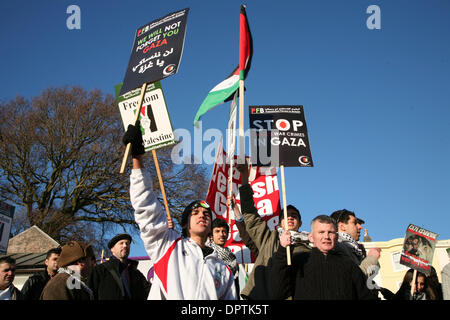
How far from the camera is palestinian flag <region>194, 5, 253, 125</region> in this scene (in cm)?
609

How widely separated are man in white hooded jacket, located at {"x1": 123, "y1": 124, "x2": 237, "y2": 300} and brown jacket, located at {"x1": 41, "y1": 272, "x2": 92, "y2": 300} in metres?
1.35

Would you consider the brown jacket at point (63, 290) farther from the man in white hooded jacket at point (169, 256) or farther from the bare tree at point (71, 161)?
the bare tree at point (71, 161)

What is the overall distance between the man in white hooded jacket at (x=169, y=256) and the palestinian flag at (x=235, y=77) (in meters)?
2.80

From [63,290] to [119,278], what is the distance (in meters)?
1.04

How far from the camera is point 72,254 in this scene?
4656 millimetres

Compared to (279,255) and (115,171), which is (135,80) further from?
(115,171)

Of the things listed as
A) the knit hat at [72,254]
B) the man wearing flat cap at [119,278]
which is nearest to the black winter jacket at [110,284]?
the man wearing flat cap at [119,278]

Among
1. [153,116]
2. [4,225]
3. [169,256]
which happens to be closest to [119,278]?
[153,116]

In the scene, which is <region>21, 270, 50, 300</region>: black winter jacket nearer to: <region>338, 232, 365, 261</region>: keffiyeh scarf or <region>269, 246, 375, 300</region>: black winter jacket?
<region>269, 246, 375, 300</region>: black winter jacket

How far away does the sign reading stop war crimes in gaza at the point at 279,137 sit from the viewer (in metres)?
5.27

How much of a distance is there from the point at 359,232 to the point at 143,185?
333 centimetres

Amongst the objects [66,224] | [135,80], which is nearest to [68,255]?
[135,80]

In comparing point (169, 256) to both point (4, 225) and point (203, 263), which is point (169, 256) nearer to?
point (203, 263)

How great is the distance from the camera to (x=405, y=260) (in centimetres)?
587
